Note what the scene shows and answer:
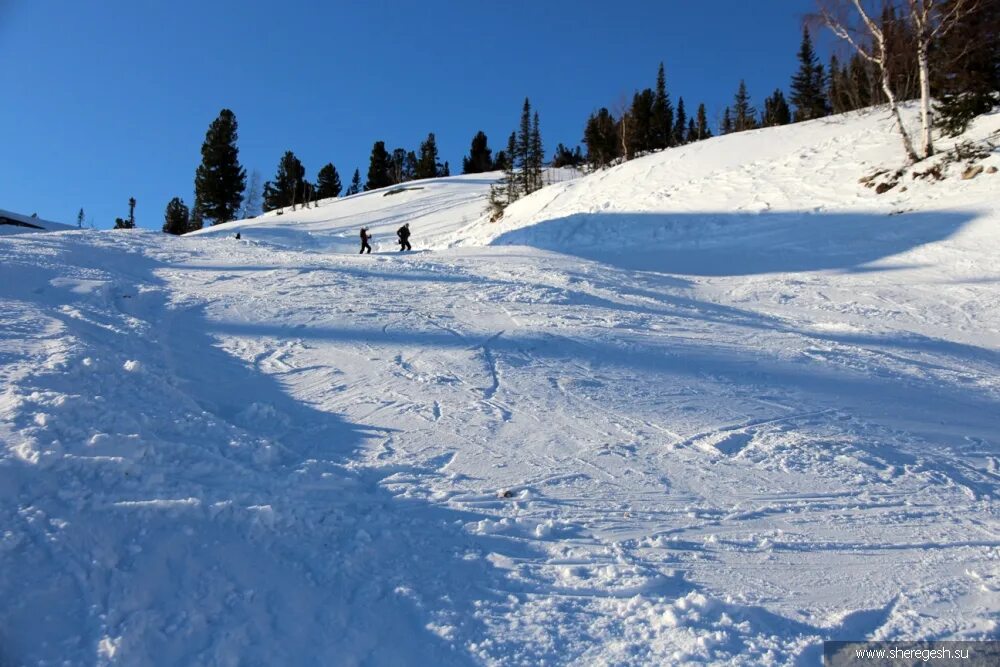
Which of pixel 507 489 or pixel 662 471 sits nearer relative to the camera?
pixel 507 489

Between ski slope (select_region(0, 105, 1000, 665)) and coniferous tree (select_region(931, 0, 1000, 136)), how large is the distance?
13104mm

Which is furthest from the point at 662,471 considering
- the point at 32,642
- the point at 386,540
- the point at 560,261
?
the point at 560,261

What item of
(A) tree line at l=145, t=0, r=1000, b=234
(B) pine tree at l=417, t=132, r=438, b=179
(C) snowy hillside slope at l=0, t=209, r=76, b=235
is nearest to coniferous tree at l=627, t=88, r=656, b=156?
(A) tree line at l=145, t=0, r=1000, b=234

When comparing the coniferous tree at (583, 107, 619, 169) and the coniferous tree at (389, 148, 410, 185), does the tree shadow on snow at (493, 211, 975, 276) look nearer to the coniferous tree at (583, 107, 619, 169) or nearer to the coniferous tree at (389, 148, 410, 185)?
the coniferous tree at (583, 107, 619, 169)

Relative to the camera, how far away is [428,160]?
229ft

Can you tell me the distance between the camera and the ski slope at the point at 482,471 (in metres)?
2.98

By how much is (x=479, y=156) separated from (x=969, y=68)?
208 feet

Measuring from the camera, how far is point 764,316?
10.2m

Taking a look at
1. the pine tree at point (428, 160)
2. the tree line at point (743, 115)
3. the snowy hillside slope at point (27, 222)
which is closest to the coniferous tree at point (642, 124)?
Result: the tree line at point (743, 115)

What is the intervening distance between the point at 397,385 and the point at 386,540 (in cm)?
282

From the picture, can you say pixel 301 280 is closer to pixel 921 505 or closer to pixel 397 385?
pixel 397 385

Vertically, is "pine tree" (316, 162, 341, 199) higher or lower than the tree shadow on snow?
higher

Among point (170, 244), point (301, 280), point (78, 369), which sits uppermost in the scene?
point (170, 244)

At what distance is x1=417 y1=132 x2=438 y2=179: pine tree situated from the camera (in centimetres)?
6988
